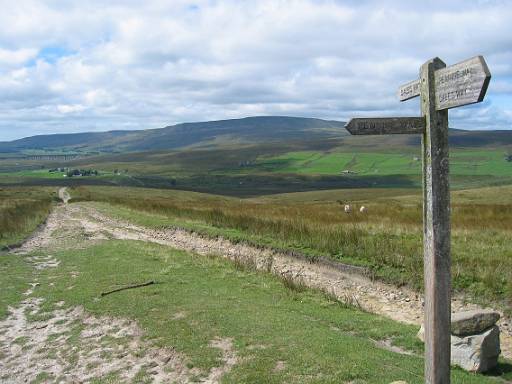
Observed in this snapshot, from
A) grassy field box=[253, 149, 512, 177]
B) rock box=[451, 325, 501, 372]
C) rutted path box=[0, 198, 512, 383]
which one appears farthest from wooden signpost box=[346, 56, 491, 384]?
grassy field box=[253, 149, 512, 177]

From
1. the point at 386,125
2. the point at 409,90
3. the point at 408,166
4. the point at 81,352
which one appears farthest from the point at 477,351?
the point at 408,166

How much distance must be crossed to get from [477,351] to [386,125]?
4.40m

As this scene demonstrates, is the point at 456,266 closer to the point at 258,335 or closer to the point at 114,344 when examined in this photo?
the point at 258,335

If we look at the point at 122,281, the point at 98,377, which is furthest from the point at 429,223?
the point at 122,281

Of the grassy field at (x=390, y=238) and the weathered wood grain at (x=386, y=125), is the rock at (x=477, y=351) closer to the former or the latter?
the grassy field at (x=390, y=238)

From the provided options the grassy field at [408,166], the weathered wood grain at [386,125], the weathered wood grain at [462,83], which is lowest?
the grassy field at [408,166]

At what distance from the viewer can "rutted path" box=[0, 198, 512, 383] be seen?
891 centimetres

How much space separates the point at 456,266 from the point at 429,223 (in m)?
8.37

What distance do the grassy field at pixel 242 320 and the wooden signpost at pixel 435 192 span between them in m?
1.88

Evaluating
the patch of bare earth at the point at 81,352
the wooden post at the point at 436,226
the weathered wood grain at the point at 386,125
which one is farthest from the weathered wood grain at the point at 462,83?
the patch of bare earth at the point at 81,352

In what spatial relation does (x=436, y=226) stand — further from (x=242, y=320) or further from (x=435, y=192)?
(x=242, y=320)

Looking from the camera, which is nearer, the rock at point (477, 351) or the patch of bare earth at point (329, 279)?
the rock at point (477, 351)

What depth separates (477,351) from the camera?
7.55 meters

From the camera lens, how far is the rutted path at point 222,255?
8906 millimetres
